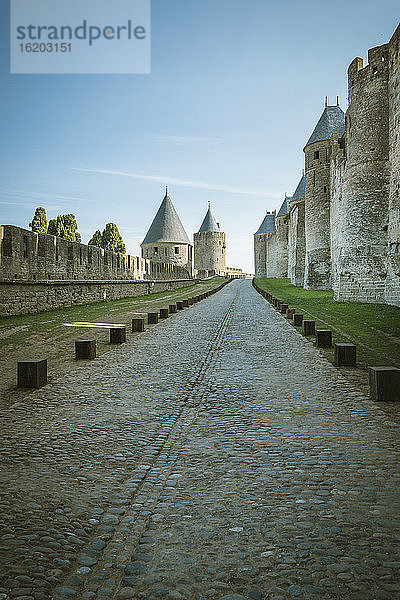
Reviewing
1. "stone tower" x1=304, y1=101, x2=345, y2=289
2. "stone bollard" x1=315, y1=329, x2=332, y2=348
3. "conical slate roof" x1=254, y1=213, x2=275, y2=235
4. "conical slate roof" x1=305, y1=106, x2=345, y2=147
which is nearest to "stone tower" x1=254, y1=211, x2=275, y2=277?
"conical slate roof" x1=254, y1=213, x2=275, y2=235

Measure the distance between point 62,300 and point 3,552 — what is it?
53.7 feet

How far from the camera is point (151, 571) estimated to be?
2.30 meters

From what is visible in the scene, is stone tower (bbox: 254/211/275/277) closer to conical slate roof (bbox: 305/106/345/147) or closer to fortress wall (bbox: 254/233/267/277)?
fortress wall (bbox: 254/233/267/277)

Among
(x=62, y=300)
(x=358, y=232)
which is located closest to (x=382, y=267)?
(x=358, y=232)

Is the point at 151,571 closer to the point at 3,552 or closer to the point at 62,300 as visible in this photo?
the point at 3,552

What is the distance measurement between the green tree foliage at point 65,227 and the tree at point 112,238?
Answer: 6.40 m

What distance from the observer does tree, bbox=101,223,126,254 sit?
71.6 m

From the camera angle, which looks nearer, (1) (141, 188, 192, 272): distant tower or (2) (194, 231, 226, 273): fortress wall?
(1) (141, 188, 192, 272): distant tower

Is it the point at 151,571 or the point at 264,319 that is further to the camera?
the point at 264,319

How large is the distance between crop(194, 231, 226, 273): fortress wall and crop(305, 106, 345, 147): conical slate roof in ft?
180

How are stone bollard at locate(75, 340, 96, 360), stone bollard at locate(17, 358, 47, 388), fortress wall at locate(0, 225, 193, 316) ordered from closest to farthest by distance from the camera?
stone bollard at locate(17, 358, 47, 388) → stone bollard at locate(75, 340, 96, 360) → fortress wall at locate(0, 225, 193, 316)

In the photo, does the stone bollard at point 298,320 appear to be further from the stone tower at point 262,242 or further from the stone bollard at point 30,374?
the stone tower at point 262,242

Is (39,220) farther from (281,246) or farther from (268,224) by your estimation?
(268,224)

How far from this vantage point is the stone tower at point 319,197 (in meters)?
32.9
